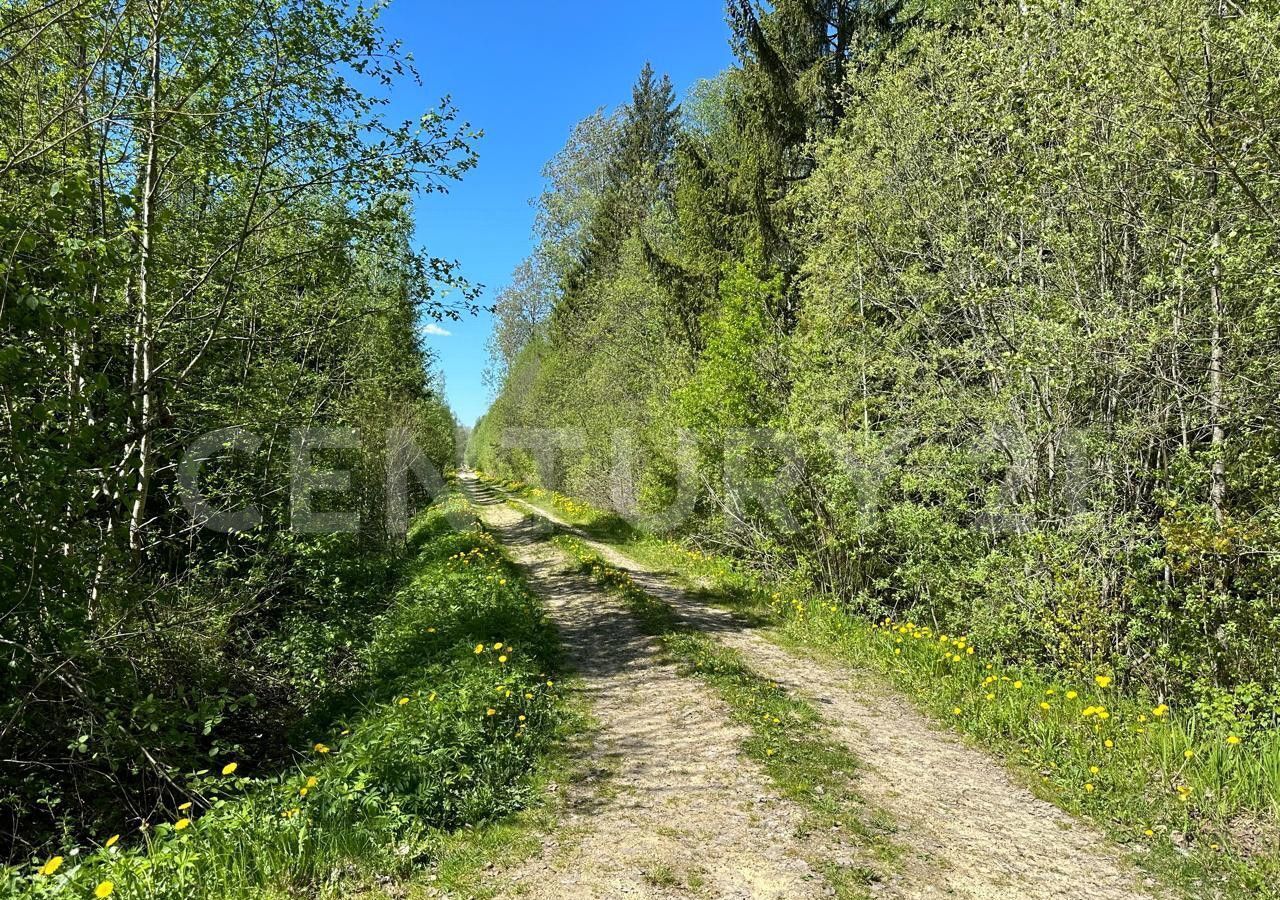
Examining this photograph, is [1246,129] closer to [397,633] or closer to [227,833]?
[227,833]

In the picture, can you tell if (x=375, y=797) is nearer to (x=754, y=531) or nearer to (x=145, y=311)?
(x=145, y=311)

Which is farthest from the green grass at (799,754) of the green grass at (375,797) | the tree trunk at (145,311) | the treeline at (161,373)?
the tree trunk at (145,311)

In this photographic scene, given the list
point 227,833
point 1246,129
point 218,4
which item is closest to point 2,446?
point 227,833

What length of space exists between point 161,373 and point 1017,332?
10040 mm

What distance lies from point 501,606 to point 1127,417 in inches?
330

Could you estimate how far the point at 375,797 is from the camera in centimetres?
430

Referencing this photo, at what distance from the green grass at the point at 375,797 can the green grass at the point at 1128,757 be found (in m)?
3.98

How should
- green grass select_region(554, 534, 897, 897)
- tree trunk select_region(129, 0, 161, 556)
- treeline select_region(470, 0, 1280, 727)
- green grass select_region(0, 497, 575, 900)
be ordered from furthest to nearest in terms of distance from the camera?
tree trunk select_region(129, 0, 161, 556)
treeline select_region(470, 0, 1280, 727)
green grass select_region(554, 534, 897, 897)
green grass select_region(0, 497, 575, 900)

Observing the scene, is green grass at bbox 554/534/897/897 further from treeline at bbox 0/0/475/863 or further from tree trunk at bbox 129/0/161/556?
tree trunk at bbox 129/0/161/556

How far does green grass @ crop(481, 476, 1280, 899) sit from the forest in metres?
0.04

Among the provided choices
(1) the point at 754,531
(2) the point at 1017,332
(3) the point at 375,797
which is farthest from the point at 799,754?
(1) the point at 754,531

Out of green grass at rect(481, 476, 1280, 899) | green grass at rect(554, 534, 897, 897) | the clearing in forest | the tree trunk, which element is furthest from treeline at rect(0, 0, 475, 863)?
green grass at rect(481, 476, 1280, 899)

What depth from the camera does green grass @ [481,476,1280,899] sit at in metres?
4.02

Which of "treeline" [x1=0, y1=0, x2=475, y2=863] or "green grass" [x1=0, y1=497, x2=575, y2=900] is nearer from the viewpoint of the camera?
"green grass" [x1=0, y1=497, x2=575, y2=900]
